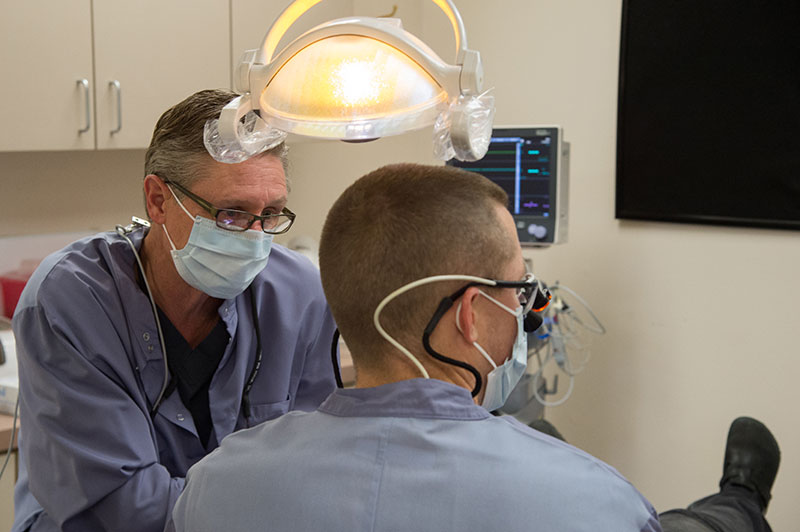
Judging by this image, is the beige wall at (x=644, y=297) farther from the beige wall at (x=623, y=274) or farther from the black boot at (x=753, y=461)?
the black boot at (x=753, y=461)

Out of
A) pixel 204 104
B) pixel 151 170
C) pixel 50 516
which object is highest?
pixel 204 104

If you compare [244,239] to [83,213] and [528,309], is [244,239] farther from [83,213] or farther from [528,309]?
[83,213]

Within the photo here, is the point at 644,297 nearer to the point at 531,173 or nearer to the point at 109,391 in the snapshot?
the point at 531,173

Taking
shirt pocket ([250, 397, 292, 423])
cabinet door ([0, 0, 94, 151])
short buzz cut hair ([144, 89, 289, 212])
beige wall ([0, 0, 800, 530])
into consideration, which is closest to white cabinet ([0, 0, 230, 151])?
cabinet door ([0, 0, 94, 151])

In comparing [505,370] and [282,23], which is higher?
[282,23]

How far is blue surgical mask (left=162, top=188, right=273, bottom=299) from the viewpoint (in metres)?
1.49

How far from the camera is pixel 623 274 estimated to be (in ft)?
9.68

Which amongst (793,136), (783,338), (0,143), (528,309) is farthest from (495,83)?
(528,309)

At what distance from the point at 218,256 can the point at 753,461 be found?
5.41ft

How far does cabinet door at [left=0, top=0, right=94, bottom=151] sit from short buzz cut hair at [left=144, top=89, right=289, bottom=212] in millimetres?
994

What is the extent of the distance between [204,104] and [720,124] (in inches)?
68.3

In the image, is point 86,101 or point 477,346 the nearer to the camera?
point 477,346

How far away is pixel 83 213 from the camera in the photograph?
2.90 meters

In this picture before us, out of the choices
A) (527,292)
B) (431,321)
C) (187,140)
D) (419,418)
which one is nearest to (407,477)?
(419,418)
